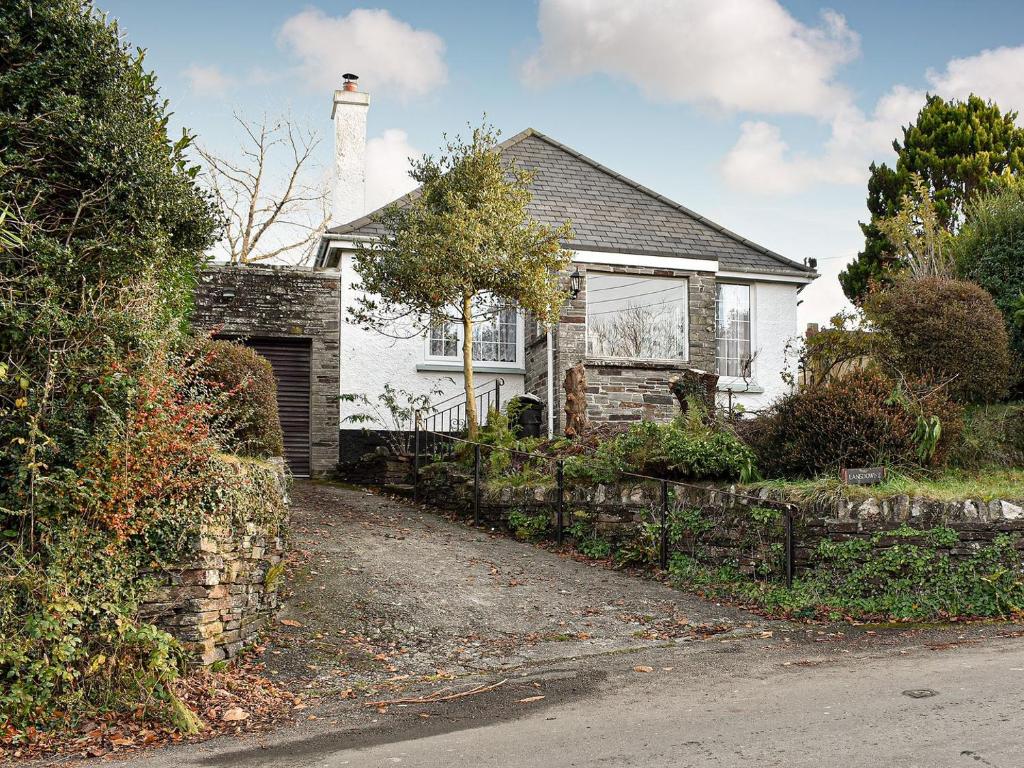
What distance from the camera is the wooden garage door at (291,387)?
54.7ft

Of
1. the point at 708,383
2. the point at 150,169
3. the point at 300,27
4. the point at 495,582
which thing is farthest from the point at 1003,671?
the point at 300,27

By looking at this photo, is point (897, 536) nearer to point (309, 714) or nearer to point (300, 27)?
point (309, 714)

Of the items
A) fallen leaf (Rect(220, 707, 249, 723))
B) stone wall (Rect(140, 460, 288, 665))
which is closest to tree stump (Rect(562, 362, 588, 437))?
stone wall (Rect(140, 460, 288, 665))

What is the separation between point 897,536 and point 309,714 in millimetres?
5682

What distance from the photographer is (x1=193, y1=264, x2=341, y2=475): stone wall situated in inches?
643

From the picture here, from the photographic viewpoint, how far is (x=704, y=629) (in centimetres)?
867

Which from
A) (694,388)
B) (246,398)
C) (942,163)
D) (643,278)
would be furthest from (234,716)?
(942,163)

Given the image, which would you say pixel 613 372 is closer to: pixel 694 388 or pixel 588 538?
pixel 694 388

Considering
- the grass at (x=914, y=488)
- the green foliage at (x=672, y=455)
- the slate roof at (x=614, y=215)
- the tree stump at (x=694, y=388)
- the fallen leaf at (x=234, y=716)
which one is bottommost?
the fallen leaf at (x=234, y=716)

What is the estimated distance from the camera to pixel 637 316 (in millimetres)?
17047

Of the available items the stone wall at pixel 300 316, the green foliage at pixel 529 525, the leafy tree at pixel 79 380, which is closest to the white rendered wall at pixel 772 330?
the green foliage at pixel 529 525

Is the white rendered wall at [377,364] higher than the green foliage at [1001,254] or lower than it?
lower

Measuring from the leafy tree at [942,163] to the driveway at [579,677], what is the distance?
14.7m

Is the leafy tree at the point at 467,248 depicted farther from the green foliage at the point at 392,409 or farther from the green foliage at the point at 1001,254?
the green foliage at the point at 1001,254
